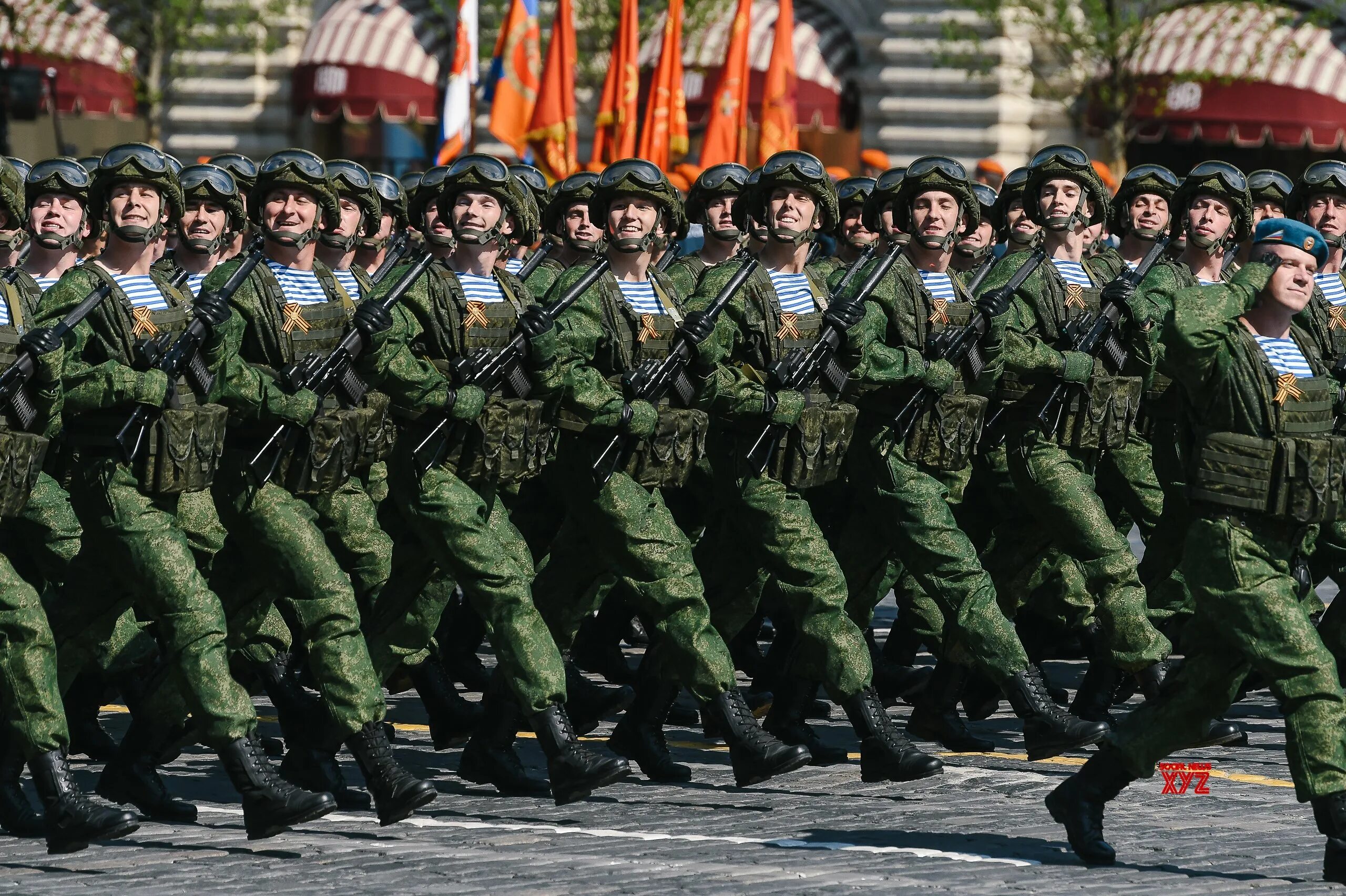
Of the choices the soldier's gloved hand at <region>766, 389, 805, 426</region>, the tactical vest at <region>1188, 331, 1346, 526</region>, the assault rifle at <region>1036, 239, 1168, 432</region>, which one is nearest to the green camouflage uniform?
the tactical vest at <region>1188, 331, 1346, 526</region>

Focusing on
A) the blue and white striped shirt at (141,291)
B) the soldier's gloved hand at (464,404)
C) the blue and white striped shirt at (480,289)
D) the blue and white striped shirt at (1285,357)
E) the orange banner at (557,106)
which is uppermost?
the blue and white striped shirt at (141,291)

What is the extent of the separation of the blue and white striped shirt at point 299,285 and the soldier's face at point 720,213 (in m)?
1.99

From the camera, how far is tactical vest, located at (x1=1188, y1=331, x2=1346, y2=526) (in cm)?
721


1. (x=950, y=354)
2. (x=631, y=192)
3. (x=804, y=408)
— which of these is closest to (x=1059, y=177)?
(x=950, y=354)

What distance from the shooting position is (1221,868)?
7352mm

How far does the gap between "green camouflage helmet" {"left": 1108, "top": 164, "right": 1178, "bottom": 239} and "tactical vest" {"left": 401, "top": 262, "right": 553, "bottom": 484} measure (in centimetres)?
290

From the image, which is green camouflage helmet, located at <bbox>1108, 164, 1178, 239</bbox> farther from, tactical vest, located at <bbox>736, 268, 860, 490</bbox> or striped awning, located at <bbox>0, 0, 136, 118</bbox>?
striped awning, located at <bbox>0, 0, 136, 118</bbox>

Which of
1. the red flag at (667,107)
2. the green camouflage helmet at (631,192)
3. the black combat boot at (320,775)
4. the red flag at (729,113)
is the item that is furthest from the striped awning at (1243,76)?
the black combat boot at (320,775)

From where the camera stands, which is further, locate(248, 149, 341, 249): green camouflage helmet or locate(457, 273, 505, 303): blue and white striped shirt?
locate(457, 273, 505, 303): blue and white striped shirt

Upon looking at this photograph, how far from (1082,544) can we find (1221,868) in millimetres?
2242

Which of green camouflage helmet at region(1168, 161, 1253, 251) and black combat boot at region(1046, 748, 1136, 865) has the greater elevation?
green camouflage helmet at region(1168, 161, 1253, 251)

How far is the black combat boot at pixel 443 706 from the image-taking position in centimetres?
937

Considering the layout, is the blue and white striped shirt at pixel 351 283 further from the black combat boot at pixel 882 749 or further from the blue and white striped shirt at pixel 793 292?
the black combat boot at pixel 882 749

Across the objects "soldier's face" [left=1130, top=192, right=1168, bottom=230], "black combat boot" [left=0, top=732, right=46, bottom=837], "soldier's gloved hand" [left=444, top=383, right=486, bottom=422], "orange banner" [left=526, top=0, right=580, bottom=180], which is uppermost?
"soldier's face" [left=1130, top=192, right=1168, bottom=230]
